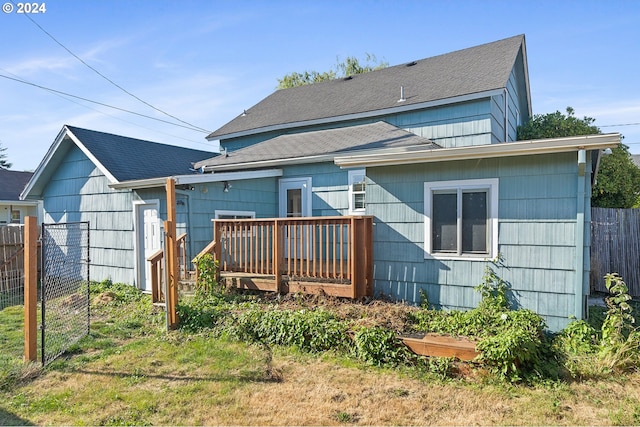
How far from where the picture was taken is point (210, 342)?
17.0 feet

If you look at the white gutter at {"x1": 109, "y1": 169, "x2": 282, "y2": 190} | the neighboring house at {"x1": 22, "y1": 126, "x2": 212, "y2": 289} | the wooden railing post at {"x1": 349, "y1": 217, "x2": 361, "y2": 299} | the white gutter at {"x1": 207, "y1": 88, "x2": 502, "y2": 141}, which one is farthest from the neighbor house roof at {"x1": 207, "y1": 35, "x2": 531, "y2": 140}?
the wooden railing post at {"x1": 349, "y1": 217, "x2": 361, "y2": 299}

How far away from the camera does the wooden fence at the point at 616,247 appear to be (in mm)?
7891

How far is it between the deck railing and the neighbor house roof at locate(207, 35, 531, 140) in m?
5.24

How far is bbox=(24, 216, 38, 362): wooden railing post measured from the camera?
4.39m

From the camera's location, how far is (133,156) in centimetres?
1026

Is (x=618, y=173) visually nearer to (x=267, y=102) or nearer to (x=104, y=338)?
(x=267, y=102)

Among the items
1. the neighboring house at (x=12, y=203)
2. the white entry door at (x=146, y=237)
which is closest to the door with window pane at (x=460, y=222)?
the white entry door at (x=146, y=237)

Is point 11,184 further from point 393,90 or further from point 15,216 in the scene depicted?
point 393,90

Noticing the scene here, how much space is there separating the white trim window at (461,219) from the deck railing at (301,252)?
1.00m

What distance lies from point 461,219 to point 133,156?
28.0 ft

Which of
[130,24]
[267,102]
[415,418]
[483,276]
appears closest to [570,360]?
[483,276]

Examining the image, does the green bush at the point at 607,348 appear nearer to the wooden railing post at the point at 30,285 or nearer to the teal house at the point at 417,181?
the teal house at the point at 417,181

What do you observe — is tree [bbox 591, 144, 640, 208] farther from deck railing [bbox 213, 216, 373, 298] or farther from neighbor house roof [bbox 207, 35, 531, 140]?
deck railing [bbox 213, 216, 373, 298]

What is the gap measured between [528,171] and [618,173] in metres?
8.68
